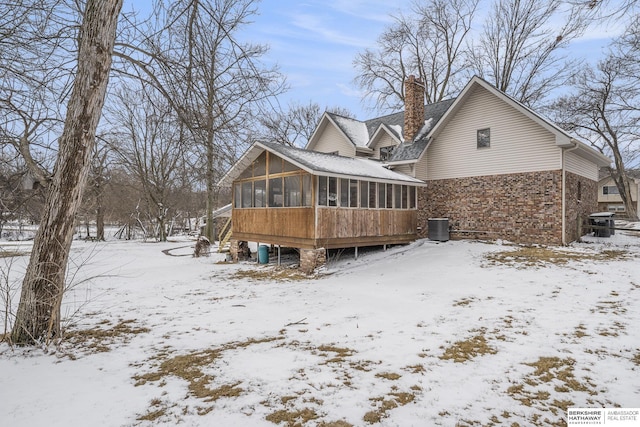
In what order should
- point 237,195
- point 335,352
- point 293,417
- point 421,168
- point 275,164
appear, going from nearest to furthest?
point 293,417 → point 335,352 → point 275,164 → point 237,195 → point 421,168

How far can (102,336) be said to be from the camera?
5145 millimetres

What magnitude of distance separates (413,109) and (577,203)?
830 cm

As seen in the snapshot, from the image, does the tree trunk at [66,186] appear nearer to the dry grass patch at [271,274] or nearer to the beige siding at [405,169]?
the dry grass patch at [271,274]

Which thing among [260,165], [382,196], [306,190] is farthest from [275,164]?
[382,196]

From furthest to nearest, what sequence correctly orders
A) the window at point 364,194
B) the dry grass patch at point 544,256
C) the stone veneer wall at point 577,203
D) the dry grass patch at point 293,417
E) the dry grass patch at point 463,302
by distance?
the stone veneer wall at point 577,203 → the window at point 364,194 → the dry grass patch at point 544,256 → the dry grass patch at point 463,302 → the dry grass patch at point 293,417

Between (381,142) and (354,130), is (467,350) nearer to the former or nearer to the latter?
(381,142)

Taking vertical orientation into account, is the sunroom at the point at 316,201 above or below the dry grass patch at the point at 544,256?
above

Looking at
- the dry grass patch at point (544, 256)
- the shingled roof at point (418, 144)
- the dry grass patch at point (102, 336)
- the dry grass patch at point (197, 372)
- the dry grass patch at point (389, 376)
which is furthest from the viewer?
the shingled roof at point (418, 144)

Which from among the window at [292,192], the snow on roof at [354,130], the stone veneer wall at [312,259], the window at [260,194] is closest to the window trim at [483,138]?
the snow on roof at [354,130]

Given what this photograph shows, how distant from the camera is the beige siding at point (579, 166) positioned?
1280cm

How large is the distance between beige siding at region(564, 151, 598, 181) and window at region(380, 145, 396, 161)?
7.54m

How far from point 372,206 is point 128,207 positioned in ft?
82.8

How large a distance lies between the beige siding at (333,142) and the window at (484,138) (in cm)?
646

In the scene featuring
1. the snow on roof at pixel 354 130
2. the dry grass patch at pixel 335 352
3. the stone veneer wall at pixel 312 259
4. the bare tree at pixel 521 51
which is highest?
the bare tree at pixel 521 51
